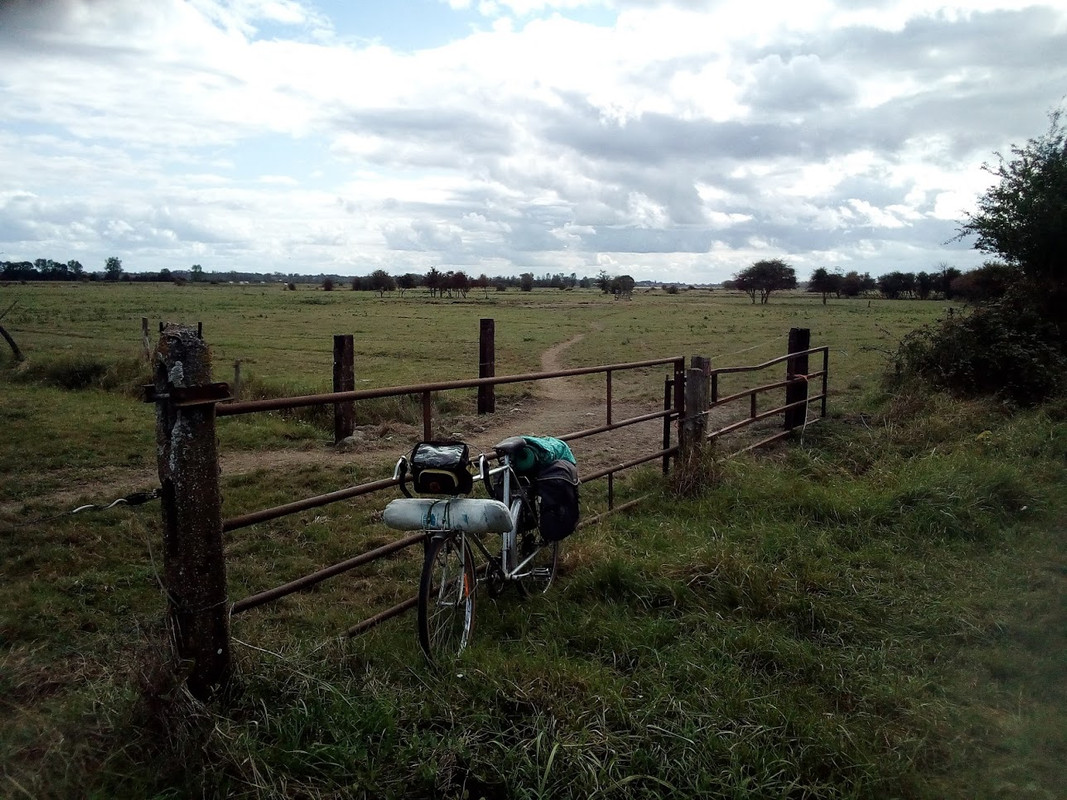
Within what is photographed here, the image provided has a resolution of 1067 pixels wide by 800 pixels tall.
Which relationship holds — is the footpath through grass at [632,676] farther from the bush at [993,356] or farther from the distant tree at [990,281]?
the distant tree at [990,281]

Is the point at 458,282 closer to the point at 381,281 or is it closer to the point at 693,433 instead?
the point at 381,281

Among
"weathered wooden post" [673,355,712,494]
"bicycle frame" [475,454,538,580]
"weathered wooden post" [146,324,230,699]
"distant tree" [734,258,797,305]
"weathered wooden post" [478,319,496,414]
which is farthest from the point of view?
"distant tree" [734,258,797,305]

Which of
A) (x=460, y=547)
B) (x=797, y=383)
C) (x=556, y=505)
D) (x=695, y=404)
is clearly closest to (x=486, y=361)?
(x=797, y=383)

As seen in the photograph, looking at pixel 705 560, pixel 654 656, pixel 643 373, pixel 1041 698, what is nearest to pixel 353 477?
pixel 705 560

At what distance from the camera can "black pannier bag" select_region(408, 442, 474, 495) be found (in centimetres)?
349

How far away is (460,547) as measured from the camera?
372 centimetres

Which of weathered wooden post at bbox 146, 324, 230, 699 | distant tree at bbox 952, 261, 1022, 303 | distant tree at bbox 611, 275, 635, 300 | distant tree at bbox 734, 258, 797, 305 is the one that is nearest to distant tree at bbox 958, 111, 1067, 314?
distant tree at bbox 952, 261, 1022, 303

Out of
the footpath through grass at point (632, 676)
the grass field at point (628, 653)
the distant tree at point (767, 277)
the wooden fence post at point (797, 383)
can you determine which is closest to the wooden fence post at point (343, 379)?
the grass field at point (628, 653)

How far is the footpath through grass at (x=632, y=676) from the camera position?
8.55ft

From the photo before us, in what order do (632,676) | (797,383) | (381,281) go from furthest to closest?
(381,281)
(797,383)
(632,676)

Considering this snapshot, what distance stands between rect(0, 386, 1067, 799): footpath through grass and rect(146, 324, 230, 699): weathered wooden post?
0.15m

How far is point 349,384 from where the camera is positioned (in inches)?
399

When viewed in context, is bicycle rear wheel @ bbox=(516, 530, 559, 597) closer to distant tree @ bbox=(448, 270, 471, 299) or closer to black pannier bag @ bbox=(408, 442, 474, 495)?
black pannier bag @ bbox=(408, 442, 474, 495)

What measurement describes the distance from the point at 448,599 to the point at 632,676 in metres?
0.93
